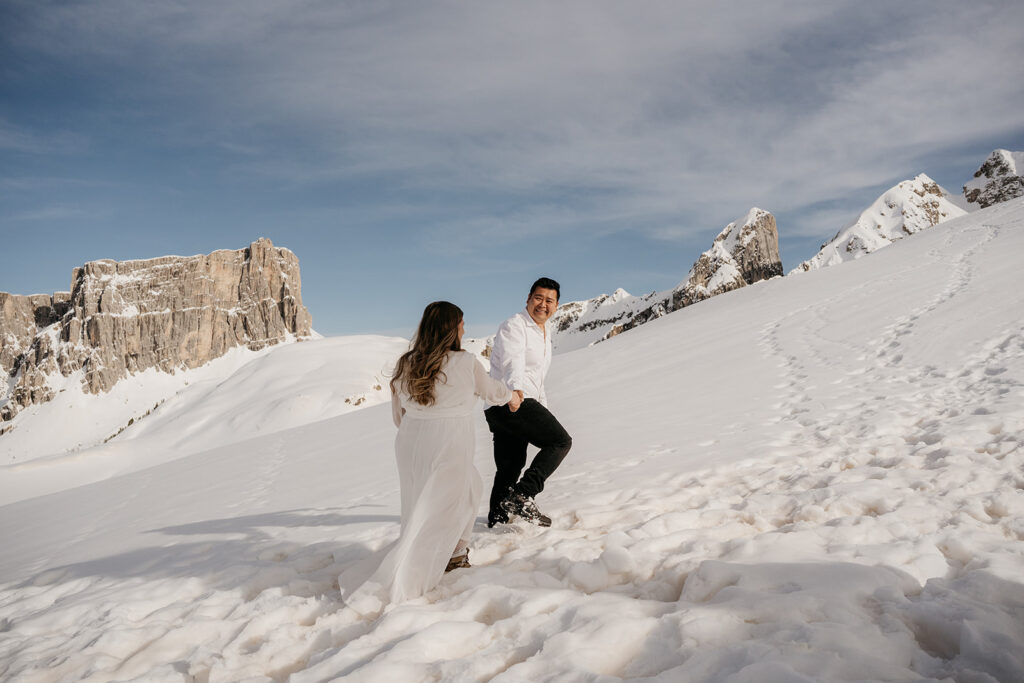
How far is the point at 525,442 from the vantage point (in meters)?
5.05

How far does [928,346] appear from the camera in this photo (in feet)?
33.3

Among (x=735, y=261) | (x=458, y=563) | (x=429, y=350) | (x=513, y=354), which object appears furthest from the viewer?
(x=735, y=261)

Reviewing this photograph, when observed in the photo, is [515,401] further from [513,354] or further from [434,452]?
[434,452]

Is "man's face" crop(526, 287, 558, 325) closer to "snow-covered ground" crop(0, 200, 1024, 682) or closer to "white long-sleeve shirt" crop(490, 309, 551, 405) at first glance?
"white long-sleeve shirt" crop(490, 309, 551, 405)

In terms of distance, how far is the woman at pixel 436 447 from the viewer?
395 cm

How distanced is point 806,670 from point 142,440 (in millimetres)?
36755

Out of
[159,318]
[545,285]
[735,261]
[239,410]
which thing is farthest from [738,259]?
[545,285]

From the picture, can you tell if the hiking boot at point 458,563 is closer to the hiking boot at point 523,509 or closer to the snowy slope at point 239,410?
the hiking boot at point 523,509

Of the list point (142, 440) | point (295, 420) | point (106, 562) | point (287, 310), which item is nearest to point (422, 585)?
point (106, 562)

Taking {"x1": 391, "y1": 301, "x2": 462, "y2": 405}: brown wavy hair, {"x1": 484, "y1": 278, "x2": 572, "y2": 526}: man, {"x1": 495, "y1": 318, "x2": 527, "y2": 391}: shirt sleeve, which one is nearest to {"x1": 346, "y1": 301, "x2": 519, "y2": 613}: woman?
{"x1": 391, "y1": 301, "x2": 462, "y2": 405}: brown wavy hair

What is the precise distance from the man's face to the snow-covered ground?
183 cm

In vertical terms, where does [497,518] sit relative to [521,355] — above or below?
below

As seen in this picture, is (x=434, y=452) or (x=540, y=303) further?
(x=540, y=303)

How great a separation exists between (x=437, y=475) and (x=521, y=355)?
4.26 feet
